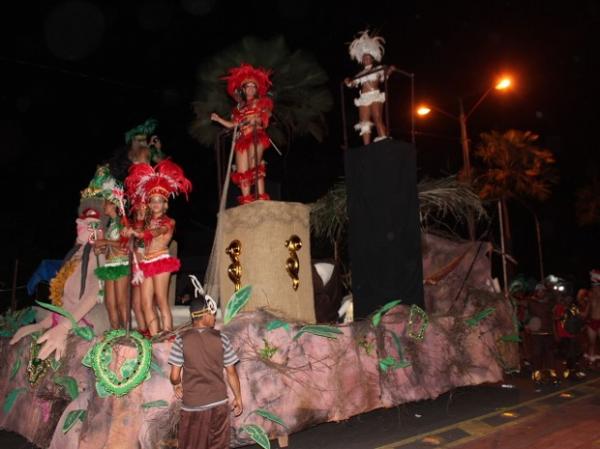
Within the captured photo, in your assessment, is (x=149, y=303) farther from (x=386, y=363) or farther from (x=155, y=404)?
(x=386, y=363)

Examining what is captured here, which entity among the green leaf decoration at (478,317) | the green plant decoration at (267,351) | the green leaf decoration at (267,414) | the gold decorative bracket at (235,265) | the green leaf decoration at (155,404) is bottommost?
the green leaf decoration at (267,414)

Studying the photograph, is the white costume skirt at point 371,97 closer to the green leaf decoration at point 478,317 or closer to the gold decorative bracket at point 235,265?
the gold decorative bracket at point 235,265

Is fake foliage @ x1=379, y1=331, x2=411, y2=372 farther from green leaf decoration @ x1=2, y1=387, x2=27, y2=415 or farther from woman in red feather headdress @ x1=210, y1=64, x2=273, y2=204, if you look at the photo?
green leaf decoration @ x1=2, y1=387, x2=27, y2=415

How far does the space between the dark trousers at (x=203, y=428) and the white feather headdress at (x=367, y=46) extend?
545cm

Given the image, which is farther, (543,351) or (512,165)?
(512,165)

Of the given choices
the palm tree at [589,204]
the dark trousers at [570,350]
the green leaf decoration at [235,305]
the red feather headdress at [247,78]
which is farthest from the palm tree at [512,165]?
the green leaf decoration at [235,305]

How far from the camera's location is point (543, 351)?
8.87 metres

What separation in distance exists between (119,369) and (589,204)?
2369 centimetres

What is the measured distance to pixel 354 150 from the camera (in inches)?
275

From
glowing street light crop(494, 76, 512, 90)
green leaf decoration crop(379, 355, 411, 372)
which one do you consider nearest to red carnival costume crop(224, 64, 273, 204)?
green leaf decoration crop(379, 355, 411, 372)

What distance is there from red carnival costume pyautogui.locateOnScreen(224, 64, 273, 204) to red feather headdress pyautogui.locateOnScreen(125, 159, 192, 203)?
89 cm

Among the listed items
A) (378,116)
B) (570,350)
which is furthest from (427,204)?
(570,350)

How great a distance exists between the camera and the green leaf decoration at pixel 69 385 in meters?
4.85

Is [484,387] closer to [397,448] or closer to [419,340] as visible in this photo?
[419,340]
